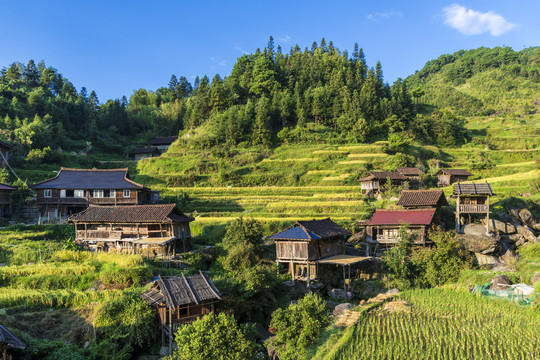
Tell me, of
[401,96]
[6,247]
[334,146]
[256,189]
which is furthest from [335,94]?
[6,247]

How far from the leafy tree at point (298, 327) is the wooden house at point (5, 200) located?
30.2m

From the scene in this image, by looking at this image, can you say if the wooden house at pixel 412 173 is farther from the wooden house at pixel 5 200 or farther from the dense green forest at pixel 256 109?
the wooden house at pixel 5 200

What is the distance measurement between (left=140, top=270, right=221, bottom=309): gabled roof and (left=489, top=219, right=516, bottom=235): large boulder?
73.7 feet

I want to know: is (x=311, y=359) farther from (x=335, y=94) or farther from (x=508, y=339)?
(x=335, y=94)

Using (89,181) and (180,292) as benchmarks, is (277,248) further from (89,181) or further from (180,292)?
(89,181)

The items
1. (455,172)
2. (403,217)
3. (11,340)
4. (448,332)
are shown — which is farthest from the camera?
(455,172)

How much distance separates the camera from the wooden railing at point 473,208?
98.1ft

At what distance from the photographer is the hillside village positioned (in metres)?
16.1

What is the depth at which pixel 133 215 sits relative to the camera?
2994 centimetres

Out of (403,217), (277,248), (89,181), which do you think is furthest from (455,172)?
(89,181)

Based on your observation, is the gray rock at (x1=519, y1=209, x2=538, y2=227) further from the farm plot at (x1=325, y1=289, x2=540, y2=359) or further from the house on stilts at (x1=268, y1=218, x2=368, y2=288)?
the farm plot at (x1=325, y1=289, x2=540, y2=359)

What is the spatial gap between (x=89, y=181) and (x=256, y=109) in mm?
34075

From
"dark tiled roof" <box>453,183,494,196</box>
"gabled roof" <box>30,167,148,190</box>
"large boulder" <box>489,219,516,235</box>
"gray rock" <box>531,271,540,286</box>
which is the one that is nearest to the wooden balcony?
"dark tiled roof" <box>453,183,494,196</box>

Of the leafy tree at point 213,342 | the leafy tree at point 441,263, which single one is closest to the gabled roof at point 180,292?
the leafy tree at point 213,342
